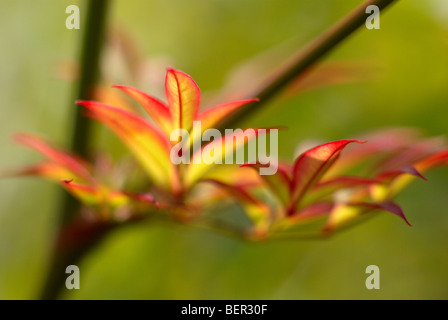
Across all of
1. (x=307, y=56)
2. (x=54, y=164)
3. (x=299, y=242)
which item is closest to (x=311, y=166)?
(x=307, y=56)

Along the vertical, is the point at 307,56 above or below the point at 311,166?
above

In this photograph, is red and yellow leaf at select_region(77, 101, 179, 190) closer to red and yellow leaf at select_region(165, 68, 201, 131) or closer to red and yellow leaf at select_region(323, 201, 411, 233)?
red and yellow leaf at select_region(165, 68, 201, 131)

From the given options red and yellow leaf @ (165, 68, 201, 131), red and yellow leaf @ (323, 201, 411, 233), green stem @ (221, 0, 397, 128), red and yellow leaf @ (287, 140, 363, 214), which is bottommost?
red and yellow leaf @ (323, 201, 411, 233)

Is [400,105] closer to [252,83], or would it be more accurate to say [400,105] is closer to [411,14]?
[411,14]

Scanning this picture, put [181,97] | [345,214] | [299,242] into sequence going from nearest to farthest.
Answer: [181,97], [345,214], [299,242]

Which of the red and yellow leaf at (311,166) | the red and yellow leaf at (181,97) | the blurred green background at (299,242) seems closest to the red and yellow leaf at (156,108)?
the red and yellow leaf at (181,97)

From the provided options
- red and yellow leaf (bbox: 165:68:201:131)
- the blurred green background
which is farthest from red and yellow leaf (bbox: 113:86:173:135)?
the blurred green background

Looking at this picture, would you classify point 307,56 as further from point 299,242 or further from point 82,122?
point 299,242
